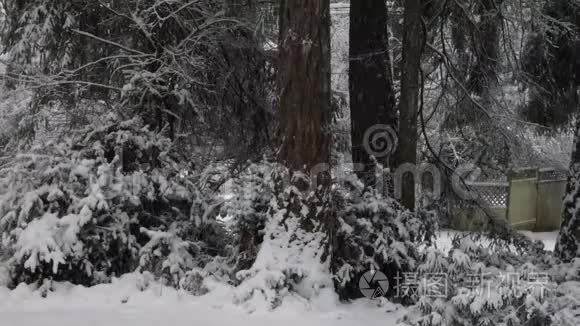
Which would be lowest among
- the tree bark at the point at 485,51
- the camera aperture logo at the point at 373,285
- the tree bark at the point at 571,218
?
the camera aperture logo at the point at 373,285

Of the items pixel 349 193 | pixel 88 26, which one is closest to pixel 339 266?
pixel 349 193

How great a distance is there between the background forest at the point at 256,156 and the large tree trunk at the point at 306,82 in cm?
1

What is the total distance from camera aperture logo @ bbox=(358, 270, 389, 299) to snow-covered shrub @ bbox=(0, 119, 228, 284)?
5.10 feet

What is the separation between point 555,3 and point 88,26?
18.8ft

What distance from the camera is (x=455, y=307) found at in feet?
12.6

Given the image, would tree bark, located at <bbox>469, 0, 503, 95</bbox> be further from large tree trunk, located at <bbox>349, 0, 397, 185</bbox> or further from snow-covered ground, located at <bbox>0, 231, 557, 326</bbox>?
snow-covered ground, located at <bbox>0, 231, 557, 326</bbox>

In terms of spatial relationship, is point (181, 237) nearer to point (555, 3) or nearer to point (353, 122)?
point (353, 122)

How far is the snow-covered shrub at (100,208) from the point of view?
495 cm

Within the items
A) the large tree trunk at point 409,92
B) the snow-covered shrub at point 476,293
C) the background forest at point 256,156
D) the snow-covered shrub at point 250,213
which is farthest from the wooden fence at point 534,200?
the snow-covered shrub at point 476,293

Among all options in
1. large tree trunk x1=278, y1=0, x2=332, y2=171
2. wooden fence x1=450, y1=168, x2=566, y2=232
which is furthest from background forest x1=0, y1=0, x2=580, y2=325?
wooden fence x1=450, y1=168, x2=566, y2=232

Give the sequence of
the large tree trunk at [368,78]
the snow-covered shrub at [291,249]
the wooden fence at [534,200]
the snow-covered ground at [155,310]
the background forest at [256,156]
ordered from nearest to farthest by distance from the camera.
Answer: the snow-covered ground at [155,310]
the snow-covered shrub at [291,249]
the background forest at [256,156]
the large tree trunk at [368,78]
the wooden fence at [534,200]

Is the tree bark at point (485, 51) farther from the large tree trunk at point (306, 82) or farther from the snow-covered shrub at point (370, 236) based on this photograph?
the large tree trunk at point (306, 82)

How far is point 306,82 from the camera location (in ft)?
16.4

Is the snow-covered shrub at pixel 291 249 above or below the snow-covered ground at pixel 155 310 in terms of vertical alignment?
above
